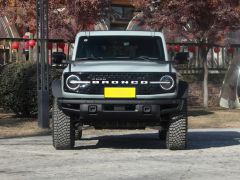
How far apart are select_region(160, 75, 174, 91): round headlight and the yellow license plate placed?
461 mm

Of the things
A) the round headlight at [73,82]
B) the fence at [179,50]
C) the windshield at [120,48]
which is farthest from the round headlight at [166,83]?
the fence at [179,50]

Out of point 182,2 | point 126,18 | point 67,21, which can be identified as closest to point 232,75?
point 182,2

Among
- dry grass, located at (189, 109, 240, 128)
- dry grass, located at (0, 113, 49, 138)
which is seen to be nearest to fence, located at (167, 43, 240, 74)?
dry grass, located at (189, 109, 240, 128)

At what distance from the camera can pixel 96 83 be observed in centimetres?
988

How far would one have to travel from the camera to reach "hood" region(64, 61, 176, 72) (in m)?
10.0

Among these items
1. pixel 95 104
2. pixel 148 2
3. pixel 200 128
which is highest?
pixel 148 2

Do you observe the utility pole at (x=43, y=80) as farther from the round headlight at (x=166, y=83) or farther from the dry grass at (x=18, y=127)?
the round headlight at (x=166, y=83)

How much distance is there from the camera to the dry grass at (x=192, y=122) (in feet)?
44.7

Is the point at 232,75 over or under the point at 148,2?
under

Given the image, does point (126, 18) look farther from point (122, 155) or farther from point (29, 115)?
point (122, 155)

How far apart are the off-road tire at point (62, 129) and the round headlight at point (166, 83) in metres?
1.57

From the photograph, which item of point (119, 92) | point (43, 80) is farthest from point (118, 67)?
point (43, 80)

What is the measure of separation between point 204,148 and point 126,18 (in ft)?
69.3

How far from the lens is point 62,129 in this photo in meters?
10.2
